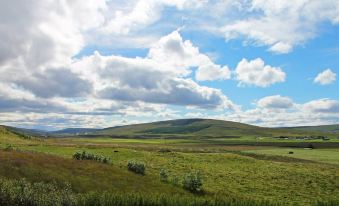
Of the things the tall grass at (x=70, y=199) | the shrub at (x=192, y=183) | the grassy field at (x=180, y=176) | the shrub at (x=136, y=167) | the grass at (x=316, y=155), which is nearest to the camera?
the tall grass at (x=70, y=199)

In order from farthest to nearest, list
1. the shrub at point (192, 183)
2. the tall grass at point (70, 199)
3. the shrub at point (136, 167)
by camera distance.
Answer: the shrub at point (136, 167)
the shrub at point (192, 183)
the tall grass at point (70, 199)

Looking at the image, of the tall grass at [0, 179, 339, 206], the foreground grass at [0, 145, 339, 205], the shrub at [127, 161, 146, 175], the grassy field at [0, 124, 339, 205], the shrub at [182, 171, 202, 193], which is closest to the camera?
the tall grass at [0, 179, 339, 206]

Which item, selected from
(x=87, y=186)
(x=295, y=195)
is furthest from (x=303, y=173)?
(x=87, y=186)

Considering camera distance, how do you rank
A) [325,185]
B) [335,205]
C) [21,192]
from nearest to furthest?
[21,192] → [335,205] → [325,185]

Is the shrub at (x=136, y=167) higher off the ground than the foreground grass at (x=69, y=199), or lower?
higher

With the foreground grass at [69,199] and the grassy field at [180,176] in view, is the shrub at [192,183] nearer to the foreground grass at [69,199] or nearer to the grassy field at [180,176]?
the grassy field at [180,176]

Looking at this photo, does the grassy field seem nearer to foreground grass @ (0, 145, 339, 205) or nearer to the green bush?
foreground grass @ (0, 145, 339, 205)

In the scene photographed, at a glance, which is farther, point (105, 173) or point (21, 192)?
point (105, 173)

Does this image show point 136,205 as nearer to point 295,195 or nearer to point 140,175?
point 140,175

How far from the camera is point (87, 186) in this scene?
4584 cm

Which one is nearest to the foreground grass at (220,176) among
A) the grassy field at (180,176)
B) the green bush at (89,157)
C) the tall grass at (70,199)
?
the grassy field at (180,176)

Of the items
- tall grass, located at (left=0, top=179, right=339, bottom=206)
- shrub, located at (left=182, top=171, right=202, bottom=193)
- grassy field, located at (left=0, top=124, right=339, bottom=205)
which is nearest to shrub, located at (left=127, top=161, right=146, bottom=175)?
grassy field, located at (left=0, top=124, right=339, bottom=205)

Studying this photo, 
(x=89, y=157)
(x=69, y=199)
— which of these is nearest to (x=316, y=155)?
(x=89, y=157)

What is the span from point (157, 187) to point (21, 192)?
66.3 feet
